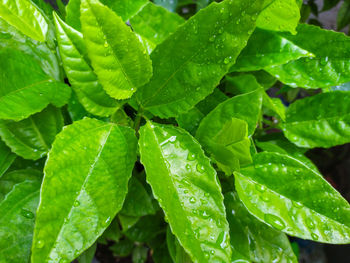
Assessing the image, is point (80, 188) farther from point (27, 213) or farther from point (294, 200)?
point (294, 200)

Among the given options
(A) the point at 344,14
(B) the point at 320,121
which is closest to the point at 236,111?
(B) the point at 320,121

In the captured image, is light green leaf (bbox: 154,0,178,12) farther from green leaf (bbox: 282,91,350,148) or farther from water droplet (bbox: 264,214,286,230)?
water droplet (bbox: 264,214,286,230)

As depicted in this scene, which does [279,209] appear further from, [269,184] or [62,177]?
[62,177]

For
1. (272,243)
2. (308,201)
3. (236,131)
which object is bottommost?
(272,243)

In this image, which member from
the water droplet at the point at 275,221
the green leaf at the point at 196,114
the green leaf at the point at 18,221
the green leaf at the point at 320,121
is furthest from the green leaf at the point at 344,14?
the green leaf at the point at 18,221

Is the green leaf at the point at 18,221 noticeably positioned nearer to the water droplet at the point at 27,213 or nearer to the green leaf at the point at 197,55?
the water droplet at the point at 27,213

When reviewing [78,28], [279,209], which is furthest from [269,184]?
[78,28]
